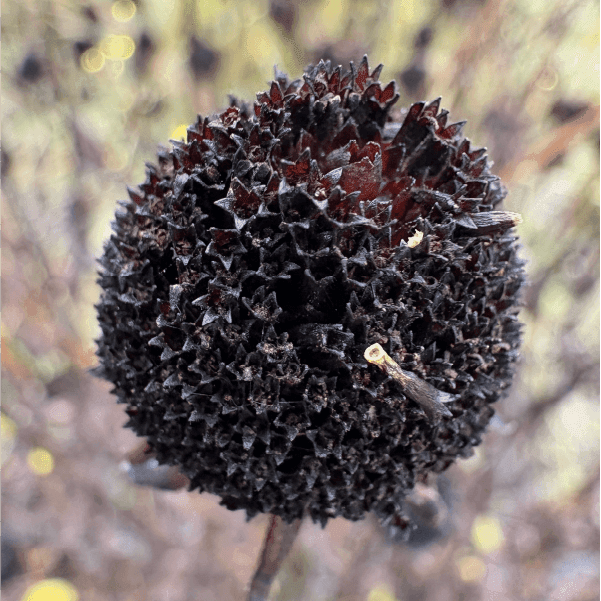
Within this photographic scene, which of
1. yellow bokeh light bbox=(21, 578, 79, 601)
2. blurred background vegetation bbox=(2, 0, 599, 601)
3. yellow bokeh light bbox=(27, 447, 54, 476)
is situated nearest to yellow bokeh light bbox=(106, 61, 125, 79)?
blurred background vegetation bbox=(2, 0, 599, 601)

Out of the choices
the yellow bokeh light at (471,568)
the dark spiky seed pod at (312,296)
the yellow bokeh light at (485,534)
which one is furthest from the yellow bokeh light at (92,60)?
the yellow bokeh light at (471,568)

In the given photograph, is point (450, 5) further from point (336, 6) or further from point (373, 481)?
point (373, 481)

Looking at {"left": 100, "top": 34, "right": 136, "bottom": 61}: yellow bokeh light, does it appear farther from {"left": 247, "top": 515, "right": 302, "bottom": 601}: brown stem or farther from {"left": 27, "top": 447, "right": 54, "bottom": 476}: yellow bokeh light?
{"left": 247, "top": 515, "right": 302, "bottom": 601}: brown stem

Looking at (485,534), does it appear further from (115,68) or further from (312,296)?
(115,68)

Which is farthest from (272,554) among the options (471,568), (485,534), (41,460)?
(471,568)

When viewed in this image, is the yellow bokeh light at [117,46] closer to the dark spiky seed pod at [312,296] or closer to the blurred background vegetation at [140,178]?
the blurred background vegetation at [140,178]

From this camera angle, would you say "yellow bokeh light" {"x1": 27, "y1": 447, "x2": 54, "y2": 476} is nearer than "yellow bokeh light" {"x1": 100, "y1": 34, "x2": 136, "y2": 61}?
No
